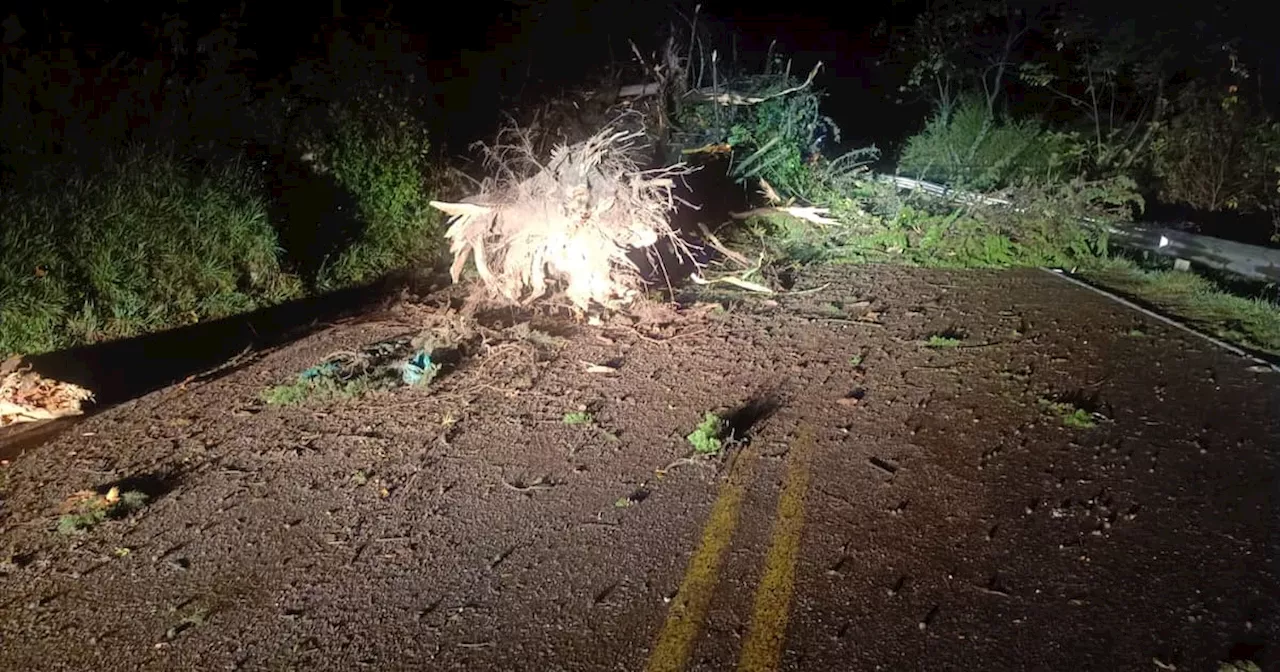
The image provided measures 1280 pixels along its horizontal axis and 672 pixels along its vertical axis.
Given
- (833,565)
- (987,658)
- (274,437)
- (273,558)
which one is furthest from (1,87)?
(987,658)

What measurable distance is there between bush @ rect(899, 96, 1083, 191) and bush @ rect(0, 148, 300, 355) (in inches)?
295

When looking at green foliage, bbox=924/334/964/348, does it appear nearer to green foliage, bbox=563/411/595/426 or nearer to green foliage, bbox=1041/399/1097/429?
green foliage, bbox=1041/399/1097/429

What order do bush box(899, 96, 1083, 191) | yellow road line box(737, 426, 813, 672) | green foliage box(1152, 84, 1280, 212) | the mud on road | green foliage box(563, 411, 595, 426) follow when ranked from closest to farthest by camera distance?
yellow road line box(737, 426, 813, 672) → the mud on road → green foliage box(563, 411, 595, 426) → green foliage box(1152, 84, 1280, 212) → bush box(899, 96, 1083, 191)

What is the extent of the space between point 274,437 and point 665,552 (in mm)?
2688

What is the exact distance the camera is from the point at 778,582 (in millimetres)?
3572

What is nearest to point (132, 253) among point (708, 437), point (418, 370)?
point (418, 370)

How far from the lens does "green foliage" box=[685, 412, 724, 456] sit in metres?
4.72

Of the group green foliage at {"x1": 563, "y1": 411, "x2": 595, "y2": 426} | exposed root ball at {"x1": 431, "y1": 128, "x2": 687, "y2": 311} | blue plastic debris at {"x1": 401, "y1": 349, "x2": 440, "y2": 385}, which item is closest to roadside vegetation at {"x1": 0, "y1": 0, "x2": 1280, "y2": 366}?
exposed root ball at {"x1": 431, "y1": 128, "x2": 687, "y2": 311}

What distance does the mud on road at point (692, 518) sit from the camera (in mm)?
3289

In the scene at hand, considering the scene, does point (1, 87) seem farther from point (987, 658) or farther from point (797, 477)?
point (987, 658)

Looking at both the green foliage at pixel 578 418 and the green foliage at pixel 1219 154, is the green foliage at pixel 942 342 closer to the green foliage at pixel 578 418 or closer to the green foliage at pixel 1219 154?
the green foliage at pixel 578 418

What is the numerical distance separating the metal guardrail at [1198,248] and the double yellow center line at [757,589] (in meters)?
5.09

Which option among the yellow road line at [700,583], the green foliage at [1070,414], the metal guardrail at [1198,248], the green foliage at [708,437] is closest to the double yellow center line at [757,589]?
the yellow road line at [700,583]

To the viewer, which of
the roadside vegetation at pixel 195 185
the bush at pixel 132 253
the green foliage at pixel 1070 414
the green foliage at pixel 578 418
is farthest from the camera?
the roadside vegetation at pixel 195 185
